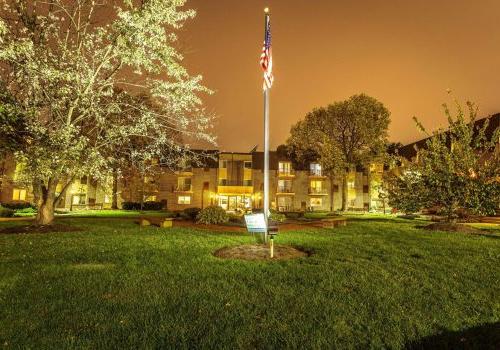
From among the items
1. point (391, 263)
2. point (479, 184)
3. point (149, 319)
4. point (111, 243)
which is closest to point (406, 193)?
point (479, 184)

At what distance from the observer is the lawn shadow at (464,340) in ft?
15.2

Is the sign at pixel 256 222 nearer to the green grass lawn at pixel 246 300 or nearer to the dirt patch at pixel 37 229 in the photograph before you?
the green grass lawn at pixel 246 300

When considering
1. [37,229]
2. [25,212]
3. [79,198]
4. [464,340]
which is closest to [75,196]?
[79,198]

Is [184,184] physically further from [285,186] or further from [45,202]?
[45,202]

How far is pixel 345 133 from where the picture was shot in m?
46.1

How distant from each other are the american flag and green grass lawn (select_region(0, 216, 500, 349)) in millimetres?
5438

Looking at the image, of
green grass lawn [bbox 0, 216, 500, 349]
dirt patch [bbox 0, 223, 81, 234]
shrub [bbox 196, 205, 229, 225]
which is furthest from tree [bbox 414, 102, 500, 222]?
dirt patch [bbox 0, 223, 81, 234]

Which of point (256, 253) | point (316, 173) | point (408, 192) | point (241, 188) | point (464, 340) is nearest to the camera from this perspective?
point (464, 340)

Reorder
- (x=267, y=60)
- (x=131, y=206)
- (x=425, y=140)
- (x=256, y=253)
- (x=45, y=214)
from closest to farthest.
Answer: (x=256, y=253), (x=267, y=60), (x=45, y=214), (x=131, y=206), (x=425, y=140)

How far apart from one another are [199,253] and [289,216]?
21185 mm

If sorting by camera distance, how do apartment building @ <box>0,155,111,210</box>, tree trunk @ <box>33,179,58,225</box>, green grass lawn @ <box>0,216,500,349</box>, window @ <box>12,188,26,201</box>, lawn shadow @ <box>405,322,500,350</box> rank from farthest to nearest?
window @ <box>12,188,26,201</box> < apartment building @ <box>0,155,111,210</box> < tree trunk @ <box>33,179,58,225</box> < green grass lawn @ <box>0,216,500,349</box> < lawn shadow @ <box>405,322,500,350</box>

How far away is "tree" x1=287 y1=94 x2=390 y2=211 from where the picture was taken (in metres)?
44.2

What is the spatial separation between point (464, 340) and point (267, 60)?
9.29m

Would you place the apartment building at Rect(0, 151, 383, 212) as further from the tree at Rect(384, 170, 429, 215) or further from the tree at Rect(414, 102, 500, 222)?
the tree at Rect(414, 102, 500, 222)
